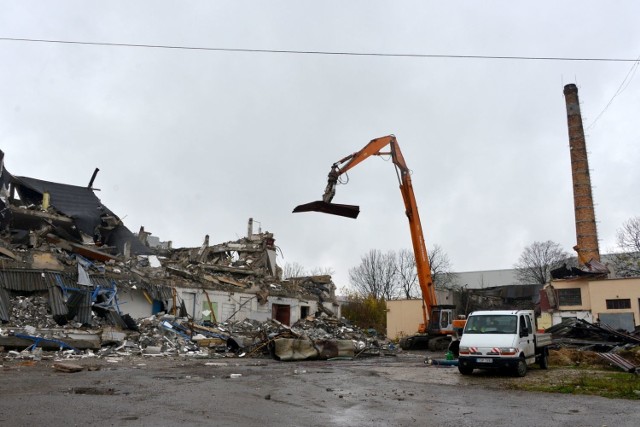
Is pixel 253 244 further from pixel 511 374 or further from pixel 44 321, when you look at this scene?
pixel 511 374

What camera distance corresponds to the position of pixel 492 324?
1545cm

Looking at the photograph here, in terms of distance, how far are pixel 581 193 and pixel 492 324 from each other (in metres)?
29.1

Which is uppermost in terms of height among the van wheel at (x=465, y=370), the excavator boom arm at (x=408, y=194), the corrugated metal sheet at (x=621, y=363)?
the excavator boom arm at (x=408, y=194)

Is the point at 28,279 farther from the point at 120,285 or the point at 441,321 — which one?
the point at 441,321

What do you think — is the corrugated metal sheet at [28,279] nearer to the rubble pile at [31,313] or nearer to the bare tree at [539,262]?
the rubble pile at [31,313]

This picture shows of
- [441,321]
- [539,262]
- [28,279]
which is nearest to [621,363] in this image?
[441,321]

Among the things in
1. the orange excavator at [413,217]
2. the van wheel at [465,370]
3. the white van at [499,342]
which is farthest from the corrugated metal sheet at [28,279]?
the white van at [499,342]

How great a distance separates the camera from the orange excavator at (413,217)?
2016 cm

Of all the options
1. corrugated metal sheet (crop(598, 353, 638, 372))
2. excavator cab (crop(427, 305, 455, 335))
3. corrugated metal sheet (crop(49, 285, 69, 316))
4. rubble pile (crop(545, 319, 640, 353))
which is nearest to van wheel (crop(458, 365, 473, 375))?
corrugated metal sheet (crop(598, 353, 638, 372))

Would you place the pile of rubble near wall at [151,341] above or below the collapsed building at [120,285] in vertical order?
below

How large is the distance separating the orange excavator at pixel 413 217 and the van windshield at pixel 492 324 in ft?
18.1

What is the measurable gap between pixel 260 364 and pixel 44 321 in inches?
421

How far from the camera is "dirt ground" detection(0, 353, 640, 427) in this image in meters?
7.66

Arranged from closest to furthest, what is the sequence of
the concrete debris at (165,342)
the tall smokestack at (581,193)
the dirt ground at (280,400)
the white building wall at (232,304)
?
the dirt ground at (280,400) → the concrete debris at (165,342) → the white building wall at (232,304) → the tall smokestack at (581,193)
